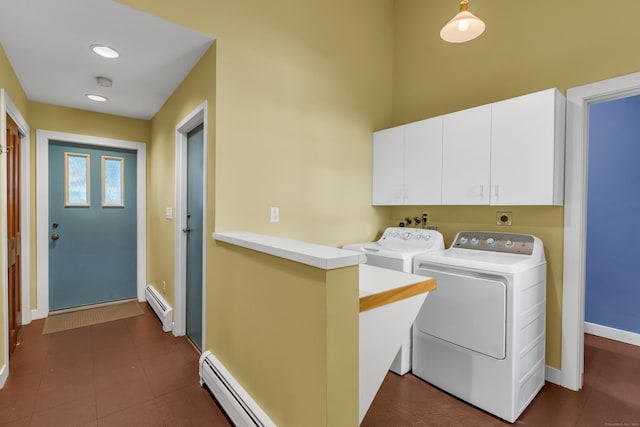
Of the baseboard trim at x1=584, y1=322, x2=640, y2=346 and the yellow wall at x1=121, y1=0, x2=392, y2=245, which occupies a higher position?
the yellow wall at x1=121, y1=0, x2=392, y2=245

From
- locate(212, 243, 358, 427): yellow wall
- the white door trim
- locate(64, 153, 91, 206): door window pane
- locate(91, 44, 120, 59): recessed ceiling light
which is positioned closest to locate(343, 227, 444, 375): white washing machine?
the white door trim

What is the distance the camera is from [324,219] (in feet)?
9.20

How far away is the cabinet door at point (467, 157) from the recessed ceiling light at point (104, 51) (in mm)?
2663

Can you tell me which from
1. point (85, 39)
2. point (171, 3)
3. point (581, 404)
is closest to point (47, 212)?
point (85, 39)

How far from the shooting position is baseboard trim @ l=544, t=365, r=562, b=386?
227 cm

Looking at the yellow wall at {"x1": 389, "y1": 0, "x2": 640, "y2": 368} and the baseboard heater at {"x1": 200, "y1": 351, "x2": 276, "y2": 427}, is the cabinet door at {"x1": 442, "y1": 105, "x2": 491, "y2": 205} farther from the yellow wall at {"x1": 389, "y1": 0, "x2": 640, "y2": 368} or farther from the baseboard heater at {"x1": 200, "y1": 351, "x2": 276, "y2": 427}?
the baseboard heater at {"x1": 200, "y1": 351, "x2": 276, "y2": 427}

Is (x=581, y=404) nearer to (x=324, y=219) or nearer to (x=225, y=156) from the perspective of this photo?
(x=324, y=219)

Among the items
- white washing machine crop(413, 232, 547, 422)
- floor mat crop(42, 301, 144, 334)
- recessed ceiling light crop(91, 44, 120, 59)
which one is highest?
recessed ceiling light crop(91, 44, 120, 59)

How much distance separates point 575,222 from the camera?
216 cm

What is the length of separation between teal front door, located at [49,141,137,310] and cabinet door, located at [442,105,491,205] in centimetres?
385

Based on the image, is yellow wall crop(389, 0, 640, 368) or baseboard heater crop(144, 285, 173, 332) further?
baseboard heater crop(144, 285, 173, 332)

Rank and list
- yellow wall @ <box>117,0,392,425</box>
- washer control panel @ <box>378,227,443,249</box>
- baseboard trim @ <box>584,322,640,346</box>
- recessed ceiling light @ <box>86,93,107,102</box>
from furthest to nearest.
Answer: recessed ceiling light @ <box>86,93,107,102</box>, baseboard trim @ <box>584,322,640,346</box>, washer control panel @ <box>378,227,443,249</box>, yellow wall @ <box>117,0,392,425</box>

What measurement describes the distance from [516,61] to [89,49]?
10.8ft

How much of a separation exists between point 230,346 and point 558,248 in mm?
2410
